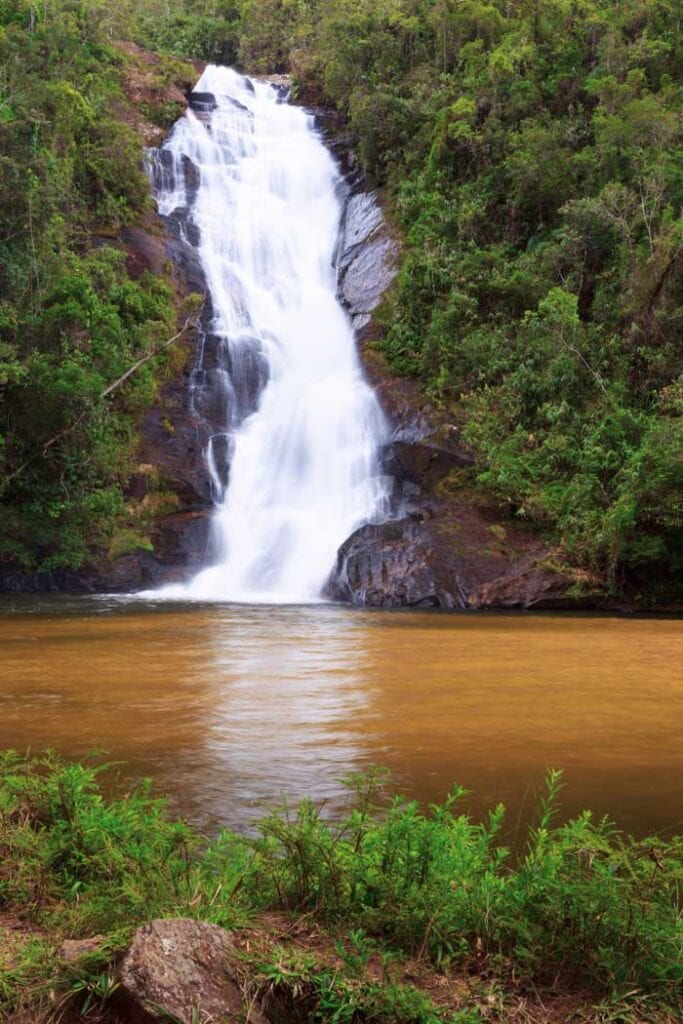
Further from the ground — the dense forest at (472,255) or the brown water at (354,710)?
the dense forest at (472,255)

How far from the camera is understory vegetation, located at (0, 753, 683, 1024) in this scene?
2.39 metres

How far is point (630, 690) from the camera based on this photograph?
8672 mm

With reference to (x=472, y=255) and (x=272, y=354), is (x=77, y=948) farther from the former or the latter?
(x=472, y=255)

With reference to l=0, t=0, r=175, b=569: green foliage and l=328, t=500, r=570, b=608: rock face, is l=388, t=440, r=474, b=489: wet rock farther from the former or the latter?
l=0, t=0, r=175, b=569: green foliage

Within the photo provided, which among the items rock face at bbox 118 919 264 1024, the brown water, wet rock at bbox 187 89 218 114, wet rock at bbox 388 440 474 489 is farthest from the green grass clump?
wet rock at bbox 187 89 218 114

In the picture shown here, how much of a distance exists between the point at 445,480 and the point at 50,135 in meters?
17.3

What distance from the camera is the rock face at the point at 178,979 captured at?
2215 millimetres

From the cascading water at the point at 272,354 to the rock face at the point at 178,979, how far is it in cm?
1759

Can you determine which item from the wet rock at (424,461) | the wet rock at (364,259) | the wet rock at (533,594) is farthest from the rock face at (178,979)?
the wet rock at (364,259)

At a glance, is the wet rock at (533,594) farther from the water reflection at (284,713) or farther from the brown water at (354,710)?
the water reflection at (284,713)

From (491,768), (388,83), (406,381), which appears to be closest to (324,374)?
(406,381)

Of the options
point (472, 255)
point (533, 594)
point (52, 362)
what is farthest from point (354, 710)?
point (472, 255)

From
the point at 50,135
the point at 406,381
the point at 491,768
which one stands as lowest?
the point at 491,768

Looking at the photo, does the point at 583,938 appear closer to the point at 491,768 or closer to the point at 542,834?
the point at 542,834
